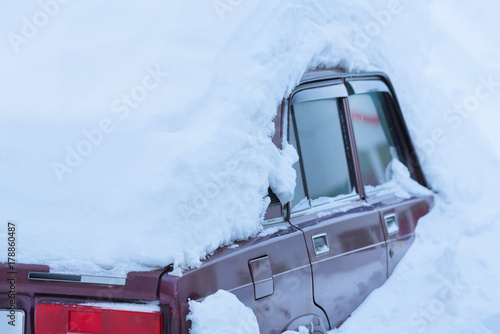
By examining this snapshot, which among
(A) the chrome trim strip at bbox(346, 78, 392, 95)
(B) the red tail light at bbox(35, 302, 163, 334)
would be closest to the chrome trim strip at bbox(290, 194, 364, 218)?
(A) the chrome trim strip at bbox(346, 78, 392, 95)

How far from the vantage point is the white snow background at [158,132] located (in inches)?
91.3

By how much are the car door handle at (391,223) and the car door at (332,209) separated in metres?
0.10

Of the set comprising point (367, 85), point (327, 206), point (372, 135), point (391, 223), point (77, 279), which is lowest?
point (77, 279)

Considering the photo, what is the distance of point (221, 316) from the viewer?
2.28 metres

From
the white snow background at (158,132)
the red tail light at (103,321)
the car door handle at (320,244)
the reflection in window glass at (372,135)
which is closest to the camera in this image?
the red tail light at (103,321)

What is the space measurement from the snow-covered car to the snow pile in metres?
0.03

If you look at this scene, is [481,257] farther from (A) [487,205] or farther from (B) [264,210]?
(B) [264,210]

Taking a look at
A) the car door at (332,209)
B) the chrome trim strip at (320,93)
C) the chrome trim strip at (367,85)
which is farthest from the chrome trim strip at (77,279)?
the chrome trim strip at (367,85)

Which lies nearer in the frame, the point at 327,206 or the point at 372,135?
the point at 327,206

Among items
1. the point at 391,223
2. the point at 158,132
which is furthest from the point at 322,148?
the point at 158,132

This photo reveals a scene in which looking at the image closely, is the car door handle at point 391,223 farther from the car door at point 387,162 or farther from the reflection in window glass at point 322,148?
the reflection in window glass at point 322,148

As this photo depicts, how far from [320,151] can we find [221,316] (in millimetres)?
1269

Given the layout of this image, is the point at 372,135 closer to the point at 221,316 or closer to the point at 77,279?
the point at 221,316

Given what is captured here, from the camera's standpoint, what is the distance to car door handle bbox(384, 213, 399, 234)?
356cm
